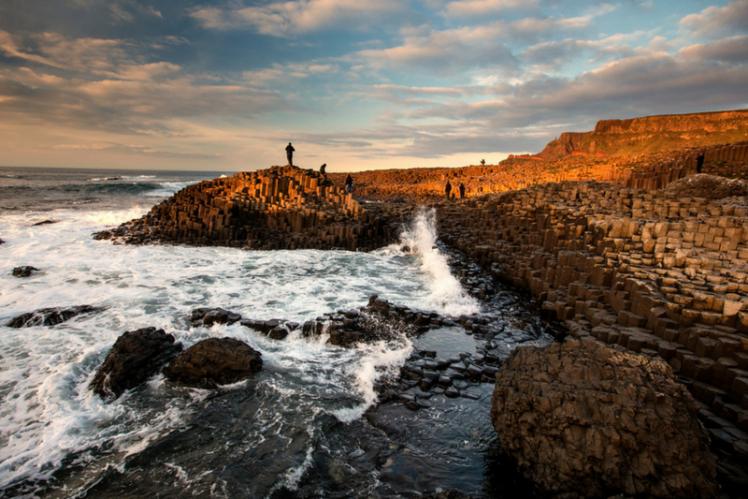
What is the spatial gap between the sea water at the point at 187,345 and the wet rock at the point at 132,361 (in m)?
0.19

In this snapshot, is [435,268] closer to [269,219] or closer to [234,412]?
[234,412]

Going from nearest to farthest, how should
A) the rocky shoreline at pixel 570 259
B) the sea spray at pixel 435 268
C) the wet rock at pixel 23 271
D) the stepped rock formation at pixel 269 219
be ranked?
the rocky shoreline at pixel 570 259, the sea spray at pixel 435 268, the wet rock at pixel 23 271, the stepped rock formation at pixel 269 219

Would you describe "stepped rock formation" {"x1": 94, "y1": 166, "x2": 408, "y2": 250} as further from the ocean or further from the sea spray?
the ocean

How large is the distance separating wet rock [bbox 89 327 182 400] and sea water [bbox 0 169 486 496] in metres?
0.19

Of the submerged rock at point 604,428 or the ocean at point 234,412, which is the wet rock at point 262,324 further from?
the submerged rock at point 604,428

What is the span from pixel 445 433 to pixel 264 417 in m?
2.32

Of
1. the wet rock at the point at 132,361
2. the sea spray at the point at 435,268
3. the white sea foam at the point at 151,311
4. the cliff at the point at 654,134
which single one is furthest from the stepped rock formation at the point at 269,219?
the cliff at the point at 654,134

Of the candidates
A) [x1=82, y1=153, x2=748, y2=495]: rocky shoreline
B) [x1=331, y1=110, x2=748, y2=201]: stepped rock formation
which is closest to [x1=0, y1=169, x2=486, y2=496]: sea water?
[x1=82, y1=153, x2=748, y2=495]: rocky shoreline

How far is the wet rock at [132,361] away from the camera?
5.70m

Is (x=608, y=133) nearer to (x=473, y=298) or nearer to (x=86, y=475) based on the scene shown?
(x=473, y=298)

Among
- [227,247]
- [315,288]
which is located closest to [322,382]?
[315,288]

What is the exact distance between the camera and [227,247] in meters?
15.9

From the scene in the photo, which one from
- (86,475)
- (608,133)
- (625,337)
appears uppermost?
(608,133)

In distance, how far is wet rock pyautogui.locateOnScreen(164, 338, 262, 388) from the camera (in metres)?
5.95
